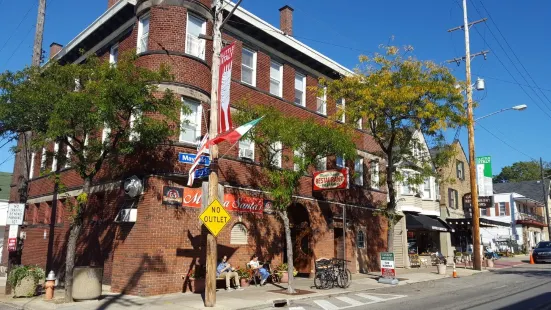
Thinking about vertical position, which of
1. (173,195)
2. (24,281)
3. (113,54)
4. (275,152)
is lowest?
(24,281)

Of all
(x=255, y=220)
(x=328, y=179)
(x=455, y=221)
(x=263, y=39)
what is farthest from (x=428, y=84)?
(x=455, y=221)

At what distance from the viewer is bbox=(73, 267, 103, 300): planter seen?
13.2 m

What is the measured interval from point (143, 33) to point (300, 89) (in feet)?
27.4

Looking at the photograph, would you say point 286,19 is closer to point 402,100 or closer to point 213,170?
A: point 402,100

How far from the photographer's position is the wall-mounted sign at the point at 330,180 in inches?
752

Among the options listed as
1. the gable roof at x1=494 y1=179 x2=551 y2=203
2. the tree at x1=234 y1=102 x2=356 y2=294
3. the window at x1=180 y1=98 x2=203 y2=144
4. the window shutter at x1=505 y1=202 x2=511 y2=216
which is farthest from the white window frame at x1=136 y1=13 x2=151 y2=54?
the gable roof at x1=494 y1=179 x2=551 y2=203

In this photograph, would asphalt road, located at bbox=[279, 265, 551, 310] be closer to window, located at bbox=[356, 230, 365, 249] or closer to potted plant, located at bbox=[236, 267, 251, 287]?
potted plant, located at bbox=[236, 267, 251, 287]

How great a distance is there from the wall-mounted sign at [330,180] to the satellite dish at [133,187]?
8.20 metres

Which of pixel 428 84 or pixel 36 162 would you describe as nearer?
pixel 428 84

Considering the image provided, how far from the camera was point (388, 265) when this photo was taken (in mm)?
19547

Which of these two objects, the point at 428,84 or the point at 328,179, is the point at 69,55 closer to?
the point at 328,179

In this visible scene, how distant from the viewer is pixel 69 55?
22.1 m

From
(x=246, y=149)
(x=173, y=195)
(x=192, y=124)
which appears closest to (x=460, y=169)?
(x=246, y=149)

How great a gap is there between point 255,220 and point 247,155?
8.73 feet
